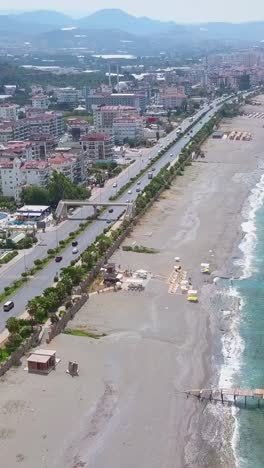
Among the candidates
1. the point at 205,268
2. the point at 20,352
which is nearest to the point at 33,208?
the point at 205,268

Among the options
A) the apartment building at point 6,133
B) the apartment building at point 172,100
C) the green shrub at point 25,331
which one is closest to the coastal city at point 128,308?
A: the green shrub at point 25,331

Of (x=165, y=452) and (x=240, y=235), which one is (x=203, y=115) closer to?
(x=240, y=235)

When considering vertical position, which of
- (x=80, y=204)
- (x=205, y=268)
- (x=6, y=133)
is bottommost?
(x=6, y=133)

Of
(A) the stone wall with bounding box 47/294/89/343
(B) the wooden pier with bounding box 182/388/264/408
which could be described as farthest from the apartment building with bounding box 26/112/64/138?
(B) the wooden pier with bounding box 182/388/264/408

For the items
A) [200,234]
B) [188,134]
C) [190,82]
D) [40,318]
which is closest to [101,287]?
[40,318]

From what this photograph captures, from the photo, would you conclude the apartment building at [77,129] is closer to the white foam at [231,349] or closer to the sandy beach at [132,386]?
the sandy beach at [132,386]

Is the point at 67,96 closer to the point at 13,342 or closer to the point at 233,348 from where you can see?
the point at 233,348

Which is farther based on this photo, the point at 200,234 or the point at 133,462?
the point at 200,234
